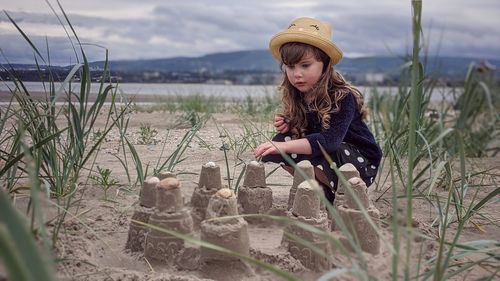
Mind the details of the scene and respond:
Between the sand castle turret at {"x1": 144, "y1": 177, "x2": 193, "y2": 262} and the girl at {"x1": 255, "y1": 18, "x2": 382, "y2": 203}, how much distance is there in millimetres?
934

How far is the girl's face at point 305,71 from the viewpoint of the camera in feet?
10.1

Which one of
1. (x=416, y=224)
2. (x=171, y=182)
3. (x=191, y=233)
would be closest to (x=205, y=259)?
(x=191, y=233)

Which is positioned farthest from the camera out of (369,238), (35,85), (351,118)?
(351,118)

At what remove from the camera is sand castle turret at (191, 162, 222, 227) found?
2516 millimetres

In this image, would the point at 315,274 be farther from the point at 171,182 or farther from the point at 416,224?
the point at 416,224

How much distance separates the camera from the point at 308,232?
7.13 ft

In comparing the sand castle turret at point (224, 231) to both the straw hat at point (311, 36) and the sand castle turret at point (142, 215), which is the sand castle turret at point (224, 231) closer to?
the sand castle turret at point (142, 215)

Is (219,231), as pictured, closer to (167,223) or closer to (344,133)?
(167,223)

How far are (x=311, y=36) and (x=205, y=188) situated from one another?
1.06 metres

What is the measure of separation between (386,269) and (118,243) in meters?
1.10

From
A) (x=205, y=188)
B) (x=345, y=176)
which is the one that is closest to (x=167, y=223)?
(x=205, y=188)

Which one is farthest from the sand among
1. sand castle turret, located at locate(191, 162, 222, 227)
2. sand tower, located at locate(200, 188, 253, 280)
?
sand castle turret, located at locate(191, 162, 222, 227)

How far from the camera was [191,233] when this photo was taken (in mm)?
2150

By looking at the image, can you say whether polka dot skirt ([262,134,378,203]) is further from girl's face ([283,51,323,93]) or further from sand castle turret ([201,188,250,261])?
sand castle turret ([201,188,250,261])
